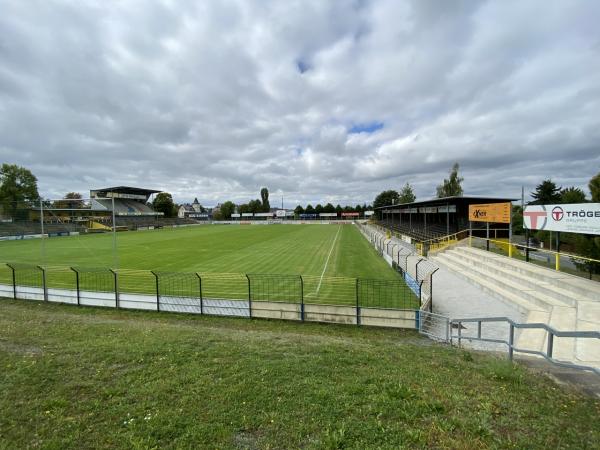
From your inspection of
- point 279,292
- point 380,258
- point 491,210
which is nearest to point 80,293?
point 279,292

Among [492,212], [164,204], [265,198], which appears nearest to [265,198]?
[265,198]

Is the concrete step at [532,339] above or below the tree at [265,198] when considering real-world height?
below

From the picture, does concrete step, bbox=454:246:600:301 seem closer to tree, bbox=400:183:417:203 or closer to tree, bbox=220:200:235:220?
tree, bbox=400:183:417:203

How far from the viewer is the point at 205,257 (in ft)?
91.0

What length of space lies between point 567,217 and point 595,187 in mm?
3172

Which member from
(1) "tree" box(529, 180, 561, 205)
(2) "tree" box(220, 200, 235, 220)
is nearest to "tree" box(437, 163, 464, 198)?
(1) "tree" box(529, 180, 561, 205)

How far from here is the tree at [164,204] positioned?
114 m

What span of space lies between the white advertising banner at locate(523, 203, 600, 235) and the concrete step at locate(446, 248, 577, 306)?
2.38 m

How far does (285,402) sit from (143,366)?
2.85 metres

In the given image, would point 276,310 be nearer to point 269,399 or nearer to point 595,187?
point 269,399

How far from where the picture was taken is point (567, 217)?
1255 centimetres

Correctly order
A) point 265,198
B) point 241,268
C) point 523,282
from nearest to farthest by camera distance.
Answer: point 523,282 → point 241,268 → point 265,198

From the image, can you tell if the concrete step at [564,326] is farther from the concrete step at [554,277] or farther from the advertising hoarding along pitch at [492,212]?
the advertising hoarding along pitch at [492,212]

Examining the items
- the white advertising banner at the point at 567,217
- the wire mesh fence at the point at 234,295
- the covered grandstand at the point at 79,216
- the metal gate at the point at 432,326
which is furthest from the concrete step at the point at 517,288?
the covered grandstand at the point at 79,216
